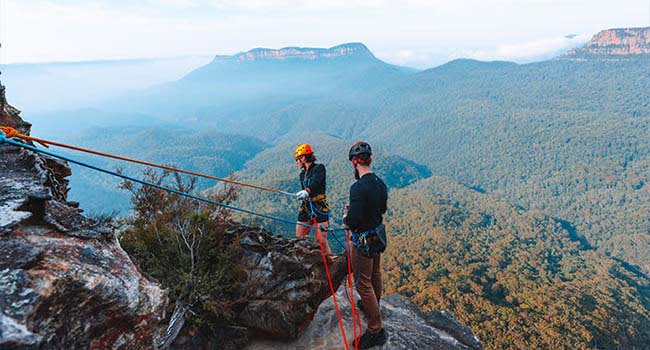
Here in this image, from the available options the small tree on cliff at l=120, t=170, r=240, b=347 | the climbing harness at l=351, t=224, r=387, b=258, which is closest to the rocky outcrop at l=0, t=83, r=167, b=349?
the small tree on cliff at l=120, t=170, r=240, b=347

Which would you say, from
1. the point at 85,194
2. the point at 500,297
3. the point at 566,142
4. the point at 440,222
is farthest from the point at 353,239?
the point at 566,142

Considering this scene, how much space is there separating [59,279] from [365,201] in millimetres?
2939

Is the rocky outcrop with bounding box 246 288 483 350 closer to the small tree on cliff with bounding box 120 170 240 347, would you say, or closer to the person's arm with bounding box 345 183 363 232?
the small tree on cliff with bounding box 120 170 240 347

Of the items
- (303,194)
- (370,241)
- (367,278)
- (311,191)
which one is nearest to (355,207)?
(370,241)

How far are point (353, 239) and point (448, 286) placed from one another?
106ft

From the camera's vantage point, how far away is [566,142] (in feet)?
488

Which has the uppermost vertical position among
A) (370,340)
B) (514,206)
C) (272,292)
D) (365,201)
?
(365,201)

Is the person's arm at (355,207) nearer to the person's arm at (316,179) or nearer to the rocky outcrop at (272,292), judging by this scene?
the person's arm at (316,179)

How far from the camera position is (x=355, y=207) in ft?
13.5

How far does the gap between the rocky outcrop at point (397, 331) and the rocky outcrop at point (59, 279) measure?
2920 millimetres

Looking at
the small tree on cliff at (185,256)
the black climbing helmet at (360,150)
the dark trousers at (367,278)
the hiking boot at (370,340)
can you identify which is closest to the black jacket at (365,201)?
the black climbing helmet at (360,150)

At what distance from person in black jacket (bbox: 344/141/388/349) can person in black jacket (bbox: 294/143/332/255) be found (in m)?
1.45

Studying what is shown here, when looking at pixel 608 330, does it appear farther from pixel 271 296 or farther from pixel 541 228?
pixel 541 228

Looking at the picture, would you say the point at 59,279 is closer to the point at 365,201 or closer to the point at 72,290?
the point at 72,290
